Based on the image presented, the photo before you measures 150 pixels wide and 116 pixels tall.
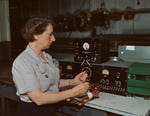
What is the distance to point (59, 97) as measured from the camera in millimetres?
1350

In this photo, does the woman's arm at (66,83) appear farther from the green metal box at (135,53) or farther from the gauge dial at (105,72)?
the green metal box at (135,53)

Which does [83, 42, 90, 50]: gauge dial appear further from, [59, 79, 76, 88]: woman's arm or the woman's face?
the woman's face

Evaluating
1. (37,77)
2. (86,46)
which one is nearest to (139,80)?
(86,46)

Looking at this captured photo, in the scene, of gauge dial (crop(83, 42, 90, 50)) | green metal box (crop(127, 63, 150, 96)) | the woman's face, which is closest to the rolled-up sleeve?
the woman's face

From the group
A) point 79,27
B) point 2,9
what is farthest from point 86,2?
point 2,9

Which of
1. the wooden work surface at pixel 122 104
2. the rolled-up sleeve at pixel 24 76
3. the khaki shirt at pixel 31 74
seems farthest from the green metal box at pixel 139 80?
the rolled-up sleeve at pixel 24 76

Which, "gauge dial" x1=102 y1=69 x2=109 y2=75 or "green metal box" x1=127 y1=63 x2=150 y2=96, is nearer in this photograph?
"green metal box" x1=127 y1=63 x2=150 y2=96

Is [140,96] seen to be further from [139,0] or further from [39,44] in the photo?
[139,0]

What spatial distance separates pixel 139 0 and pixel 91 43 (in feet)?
4.23

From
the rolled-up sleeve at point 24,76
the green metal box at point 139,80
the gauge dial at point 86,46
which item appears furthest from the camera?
the gauge dial at point 86,46

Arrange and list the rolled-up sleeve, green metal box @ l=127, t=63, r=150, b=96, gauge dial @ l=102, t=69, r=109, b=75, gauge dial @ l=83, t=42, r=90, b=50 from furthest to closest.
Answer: gauge dial @ l=83, t=42, r=90, b=50, gauge dial @ l=102, t=69, r=109, b=75, green metal box @ l=127, t=63, r=150, b=96, the rolled-up sleeve

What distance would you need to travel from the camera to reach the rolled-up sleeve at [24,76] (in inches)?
52.5

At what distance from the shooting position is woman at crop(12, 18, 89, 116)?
1339mm

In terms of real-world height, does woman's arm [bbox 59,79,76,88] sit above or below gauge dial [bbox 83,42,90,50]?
below
